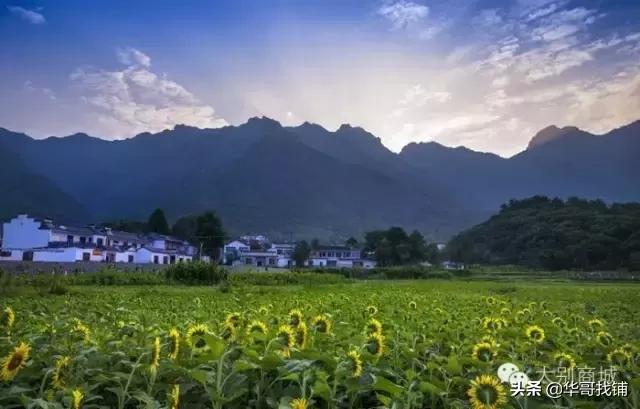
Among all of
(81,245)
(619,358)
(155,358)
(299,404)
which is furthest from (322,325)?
(81,245)

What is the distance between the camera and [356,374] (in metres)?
2.00

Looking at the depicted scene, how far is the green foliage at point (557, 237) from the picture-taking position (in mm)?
65188

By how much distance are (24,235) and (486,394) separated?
62.3 m

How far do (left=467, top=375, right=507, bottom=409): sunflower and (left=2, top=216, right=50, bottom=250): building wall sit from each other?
59401 mm

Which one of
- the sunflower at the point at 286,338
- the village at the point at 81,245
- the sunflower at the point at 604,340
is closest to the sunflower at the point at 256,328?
the sunflower at the point at 286,338

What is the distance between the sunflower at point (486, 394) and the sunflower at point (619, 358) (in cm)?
117

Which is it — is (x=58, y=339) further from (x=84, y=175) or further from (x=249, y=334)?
(x=84, y=175)

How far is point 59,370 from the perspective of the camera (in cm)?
190

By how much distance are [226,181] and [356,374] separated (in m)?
170

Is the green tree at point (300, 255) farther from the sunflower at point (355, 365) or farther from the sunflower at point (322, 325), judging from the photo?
the sunflower at point (355, 365)

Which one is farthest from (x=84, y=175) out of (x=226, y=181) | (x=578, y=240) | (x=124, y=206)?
(x=578, y=240)

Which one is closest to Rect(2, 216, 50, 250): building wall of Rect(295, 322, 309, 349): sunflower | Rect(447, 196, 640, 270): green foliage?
Rect(447, 196, 640, 270): green foliage

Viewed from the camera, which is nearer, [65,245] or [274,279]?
[274,279]

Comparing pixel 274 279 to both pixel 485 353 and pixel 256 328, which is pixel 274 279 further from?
pixel 485 353
